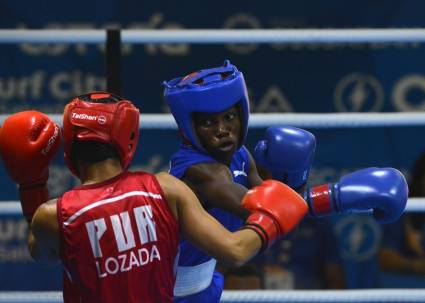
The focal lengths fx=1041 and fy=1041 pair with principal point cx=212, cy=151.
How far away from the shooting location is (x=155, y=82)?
3.90 m

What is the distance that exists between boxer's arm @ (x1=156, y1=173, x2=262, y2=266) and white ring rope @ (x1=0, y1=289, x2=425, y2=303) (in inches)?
33.6

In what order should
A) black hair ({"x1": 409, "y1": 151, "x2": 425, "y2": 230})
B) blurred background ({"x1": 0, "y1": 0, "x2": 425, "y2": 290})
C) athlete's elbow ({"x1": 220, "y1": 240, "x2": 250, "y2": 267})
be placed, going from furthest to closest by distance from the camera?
blurred background ({"x1": 0, "y1": 0, "x2": 425, "y2": 290}) → black hair ({"x1": 409, "y1": 151, "x2": 425, "y2": 230}) → athlete's elbow ({"x1": 220, "y1": 240, "x2": 250, "y2": 267})

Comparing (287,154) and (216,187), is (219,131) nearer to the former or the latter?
(216,187)

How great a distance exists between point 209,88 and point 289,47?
1.53 meters

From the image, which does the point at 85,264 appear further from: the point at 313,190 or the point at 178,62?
the point at 178,62

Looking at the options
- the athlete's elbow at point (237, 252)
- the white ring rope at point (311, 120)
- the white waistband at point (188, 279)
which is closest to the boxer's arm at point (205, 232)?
the athlete's elbow at point (237, 252)

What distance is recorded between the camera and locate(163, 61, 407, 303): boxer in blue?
243 centimetres

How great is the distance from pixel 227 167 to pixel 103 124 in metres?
0.37

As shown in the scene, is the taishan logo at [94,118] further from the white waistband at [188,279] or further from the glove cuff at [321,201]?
the glove cuff at [321,201]

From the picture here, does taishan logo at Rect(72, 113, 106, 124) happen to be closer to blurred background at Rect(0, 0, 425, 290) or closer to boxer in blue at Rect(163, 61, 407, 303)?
boxer in blue at Rect(163, 61, 407, 303)

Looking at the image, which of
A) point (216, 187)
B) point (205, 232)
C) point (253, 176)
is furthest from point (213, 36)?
point (205, 232)

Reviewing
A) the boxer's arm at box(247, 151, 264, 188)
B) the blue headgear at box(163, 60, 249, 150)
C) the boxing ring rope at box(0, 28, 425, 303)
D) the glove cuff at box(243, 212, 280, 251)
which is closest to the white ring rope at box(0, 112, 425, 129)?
the boxing ring rope at box(0, 28, 425, 303)

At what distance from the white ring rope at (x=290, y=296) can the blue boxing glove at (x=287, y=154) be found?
0.48 meters

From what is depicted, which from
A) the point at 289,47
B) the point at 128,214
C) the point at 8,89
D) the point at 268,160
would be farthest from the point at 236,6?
the point at 128,214
